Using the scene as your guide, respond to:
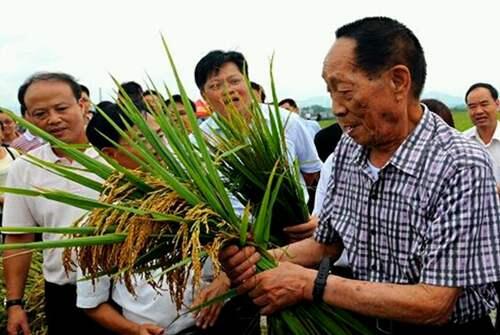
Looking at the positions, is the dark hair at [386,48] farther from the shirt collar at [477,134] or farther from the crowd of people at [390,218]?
the shirt collar at [477,134]

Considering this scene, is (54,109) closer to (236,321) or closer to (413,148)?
(236,321)

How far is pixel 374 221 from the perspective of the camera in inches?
67.7

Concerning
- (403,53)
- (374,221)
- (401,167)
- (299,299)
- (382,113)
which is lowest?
(299,299)

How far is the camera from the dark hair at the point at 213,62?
3.59 metres

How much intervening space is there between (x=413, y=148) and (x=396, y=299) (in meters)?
0.36

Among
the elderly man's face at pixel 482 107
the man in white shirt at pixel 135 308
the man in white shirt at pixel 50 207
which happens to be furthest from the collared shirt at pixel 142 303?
the elderly man's face at pixel 482 107

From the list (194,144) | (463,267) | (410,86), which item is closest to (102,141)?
(194,144)

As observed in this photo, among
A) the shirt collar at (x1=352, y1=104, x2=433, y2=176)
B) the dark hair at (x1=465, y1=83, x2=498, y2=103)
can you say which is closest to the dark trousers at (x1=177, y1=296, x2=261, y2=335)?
the shirt collar at (x1=352, y1=104, x2=433, y2=176)

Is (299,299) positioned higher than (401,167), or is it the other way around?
(401,167)

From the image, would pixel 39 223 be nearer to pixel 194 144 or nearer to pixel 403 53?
pixel 194 144

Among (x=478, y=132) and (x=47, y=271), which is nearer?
(x=47, y=271)

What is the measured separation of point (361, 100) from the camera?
1616mm

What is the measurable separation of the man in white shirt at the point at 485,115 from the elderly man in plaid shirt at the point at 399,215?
12.7 feet

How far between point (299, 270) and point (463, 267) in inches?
15.7
